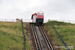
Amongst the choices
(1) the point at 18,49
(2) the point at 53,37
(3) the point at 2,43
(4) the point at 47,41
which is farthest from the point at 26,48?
(2) the point at 53,37

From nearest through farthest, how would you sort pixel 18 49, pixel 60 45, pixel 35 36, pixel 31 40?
pixel 18 49, pixel 60 45, pixel 31 40, pixel 35 36

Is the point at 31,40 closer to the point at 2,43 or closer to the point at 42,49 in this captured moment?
the point at 42,49

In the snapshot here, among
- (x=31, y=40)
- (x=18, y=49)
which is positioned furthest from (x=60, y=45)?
(x=18, y=49)

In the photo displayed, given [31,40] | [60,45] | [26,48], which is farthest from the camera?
[31,40]

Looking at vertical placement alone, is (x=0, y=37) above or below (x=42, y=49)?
above

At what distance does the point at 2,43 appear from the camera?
58.3ft

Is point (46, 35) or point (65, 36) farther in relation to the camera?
point (46, 35)

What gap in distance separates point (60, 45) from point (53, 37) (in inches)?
161

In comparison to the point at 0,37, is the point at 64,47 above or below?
below

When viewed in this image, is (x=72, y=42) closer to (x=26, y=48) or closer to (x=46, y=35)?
(x=46, y=35)

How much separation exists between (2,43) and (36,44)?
6.29m

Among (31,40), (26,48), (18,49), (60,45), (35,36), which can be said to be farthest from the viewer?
(35,36)

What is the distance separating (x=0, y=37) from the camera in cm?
1947

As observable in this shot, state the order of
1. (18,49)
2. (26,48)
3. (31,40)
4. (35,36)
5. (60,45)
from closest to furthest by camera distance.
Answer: (18,49)
(26,48)
(60,45)
(31,40)
(35,36)
